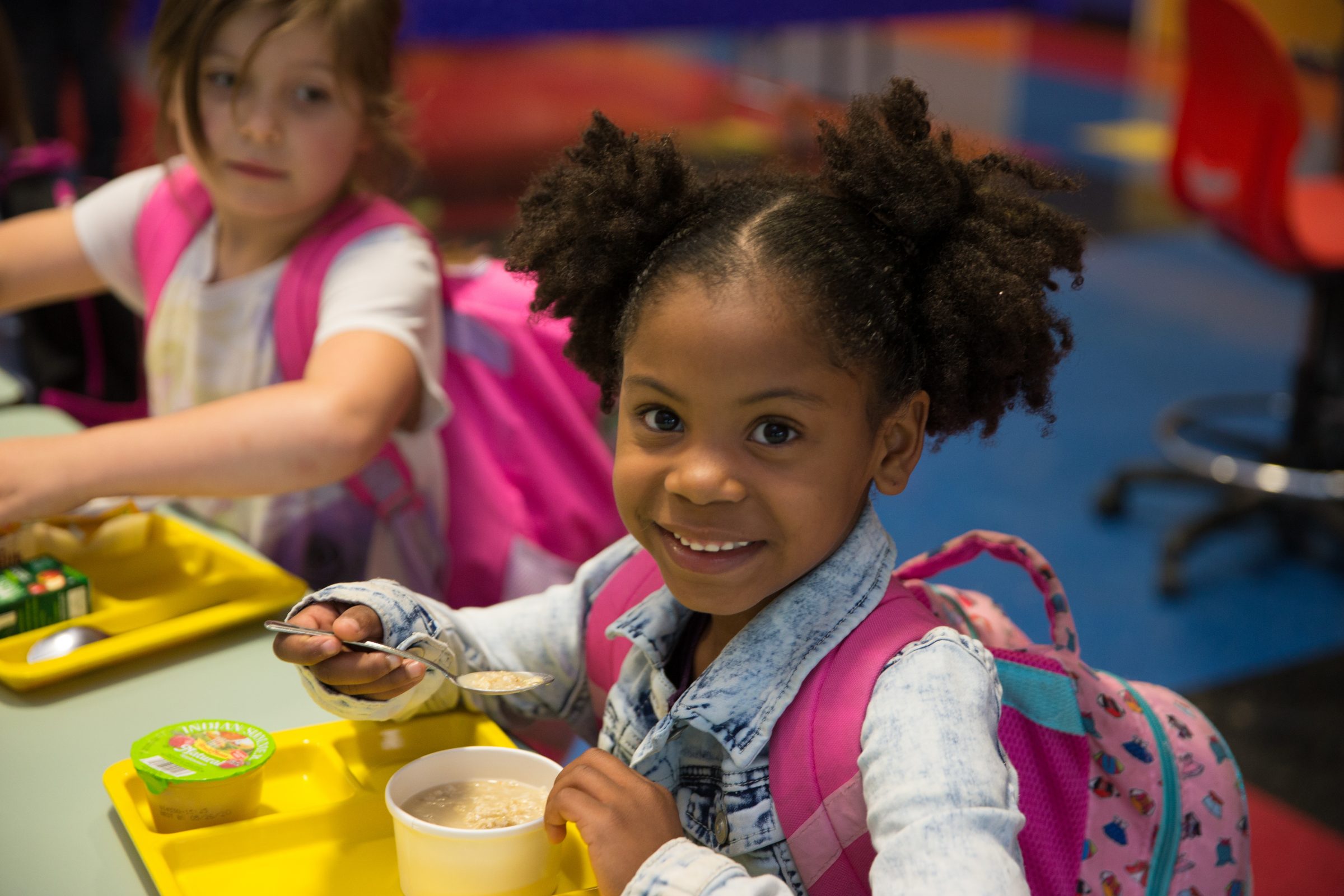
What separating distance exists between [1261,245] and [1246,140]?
0.20m

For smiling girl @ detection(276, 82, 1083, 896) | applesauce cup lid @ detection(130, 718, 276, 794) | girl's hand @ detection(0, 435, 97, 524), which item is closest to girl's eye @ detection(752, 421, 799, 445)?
Result: smiling girl @ detection(276, 82, 1083, 896)

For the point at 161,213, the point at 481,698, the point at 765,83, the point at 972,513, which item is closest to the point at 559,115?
the point at 765,83

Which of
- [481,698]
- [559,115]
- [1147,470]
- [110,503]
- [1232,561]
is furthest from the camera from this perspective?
[559,115]

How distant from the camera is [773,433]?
0.84 metres

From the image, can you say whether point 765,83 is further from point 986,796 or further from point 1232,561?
point 986,796

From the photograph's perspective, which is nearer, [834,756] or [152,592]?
[834,756]

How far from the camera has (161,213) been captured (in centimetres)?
150

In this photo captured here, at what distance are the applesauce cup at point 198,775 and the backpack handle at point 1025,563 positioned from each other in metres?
0.47

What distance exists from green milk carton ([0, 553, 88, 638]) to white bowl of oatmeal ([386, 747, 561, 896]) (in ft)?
1.26

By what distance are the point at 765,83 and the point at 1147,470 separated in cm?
385

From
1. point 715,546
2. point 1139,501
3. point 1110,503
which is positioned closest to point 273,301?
point 715,546

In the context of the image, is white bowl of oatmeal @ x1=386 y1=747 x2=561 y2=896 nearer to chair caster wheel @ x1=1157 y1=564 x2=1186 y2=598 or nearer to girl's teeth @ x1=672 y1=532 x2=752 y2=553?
girl's teeth @ x1=672 y1=532 x2=752 y2=553

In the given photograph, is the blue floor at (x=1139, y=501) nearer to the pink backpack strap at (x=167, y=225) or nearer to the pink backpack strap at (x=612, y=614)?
the pink backpack strap at (x=612, y=614)

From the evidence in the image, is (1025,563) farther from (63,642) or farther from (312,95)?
(312,95)
